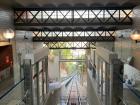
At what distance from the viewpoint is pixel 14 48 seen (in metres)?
10.8

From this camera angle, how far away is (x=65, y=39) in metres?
15.6

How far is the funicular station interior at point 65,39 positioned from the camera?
5.34 m

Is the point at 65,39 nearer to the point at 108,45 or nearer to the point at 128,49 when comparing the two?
→ the point at 108,45

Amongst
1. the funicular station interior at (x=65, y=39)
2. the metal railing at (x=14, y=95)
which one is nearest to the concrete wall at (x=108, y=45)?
the funicular station interior at (x=65, y=39)

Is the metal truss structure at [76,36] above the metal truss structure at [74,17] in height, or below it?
below

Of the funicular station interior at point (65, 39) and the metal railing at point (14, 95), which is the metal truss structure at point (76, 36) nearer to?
the funicular station interior at point (65, 39)

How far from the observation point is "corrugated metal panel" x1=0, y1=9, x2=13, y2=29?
894 cm

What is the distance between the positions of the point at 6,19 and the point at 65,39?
21.5 feet

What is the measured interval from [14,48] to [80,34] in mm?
5939

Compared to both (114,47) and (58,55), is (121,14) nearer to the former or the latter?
(114,47)

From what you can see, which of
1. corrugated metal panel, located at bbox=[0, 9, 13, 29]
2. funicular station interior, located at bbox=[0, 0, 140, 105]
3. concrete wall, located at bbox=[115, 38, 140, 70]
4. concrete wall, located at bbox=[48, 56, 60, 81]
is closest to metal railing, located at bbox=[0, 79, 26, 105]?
funicular station interior, located at bbox=[0, 0, 140, 105]

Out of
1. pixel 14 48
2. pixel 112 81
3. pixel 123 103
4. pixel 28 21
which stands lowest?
pixel 123 103

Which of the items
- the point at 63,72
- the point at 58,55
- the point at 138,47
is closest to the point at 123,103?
the point at 138,47

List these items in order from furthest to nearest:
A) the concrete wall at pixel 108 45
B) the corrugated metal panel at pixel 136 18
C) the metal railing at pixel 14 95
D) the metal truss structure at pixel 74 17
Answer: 1. the concrete wall at pixel 108 45
2. the metal truss structure at pixel 74 17
3. the corrugated metal panel at pixel 136 18
4. the metal railing at pixel 14 95
